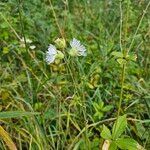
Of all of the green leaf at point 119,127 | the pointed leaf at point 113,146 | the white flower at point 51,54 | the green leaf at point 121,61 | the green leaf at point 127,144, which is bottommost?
the pointed leaf at point 113,146

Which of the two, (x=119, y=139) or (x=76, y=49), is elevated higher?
(x=76, y=49)

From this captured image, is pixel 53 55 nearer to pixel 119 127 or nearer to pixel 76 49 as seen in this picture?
pixel 76 49

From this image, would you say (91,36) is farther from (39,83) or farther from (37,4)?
(39,83)

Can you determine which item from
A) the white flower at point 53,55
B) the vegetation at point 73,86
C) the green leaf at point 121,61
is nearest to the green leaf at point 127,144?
the vegetation at point 73,86

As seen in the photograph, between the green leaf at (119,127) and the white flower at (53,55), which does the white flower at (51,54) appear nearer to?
the white flower at (53,55)

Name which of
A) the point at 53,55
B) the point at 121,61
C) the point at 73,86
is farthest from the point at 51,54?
the point at 73,86

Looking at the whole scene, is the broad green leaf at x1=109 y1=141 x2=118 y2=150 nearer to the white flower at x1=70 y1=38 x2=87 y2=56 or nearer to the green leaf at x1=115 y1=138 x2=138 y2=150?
the green leaf at x1=115 y1=138 x2=138 y2=150

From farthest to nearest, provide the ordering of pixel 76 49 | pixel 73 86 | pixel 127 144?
1. pixel 73 86
2. pixel 127 144
3. pixel 76 49

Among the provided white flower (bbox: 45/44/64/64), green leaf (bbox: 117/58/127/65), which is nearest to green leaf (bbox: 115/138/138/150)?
green leaf (bbox: 117/58/127/65)
